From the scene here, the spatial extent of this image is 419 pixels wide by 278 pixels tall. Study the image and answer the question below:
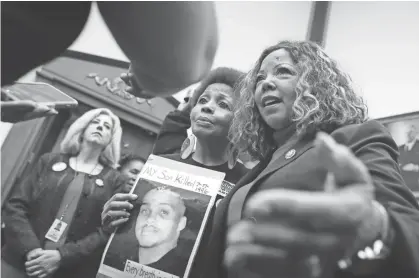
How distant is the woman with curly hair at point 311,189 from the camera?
0.82ft

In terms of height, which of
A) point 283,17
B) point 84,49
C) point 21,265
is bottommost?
point 21,265

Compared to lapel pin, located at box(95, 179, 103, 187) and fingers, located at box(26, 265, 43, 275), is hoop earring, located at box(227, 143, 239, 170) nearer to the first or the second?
lapel pin, located at box(95, 179, 103, 187)

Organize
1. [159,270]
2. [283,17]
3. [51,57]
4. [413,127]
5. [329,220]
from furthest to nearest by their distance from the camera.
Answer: [283,17] → [413,127] → [51,57] → [159,270] → [329,220]

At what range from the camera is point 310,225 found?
0.25 m

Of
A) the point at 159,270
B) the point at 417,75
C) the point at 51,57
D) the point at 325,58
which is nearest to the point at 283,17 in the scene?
the point at 417,75

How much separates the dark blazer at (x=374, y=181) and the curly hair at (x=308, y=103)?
45mm

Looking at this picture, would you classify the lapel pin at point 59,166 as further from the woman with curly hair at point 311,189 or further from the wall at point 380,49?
the wall at point 380,49

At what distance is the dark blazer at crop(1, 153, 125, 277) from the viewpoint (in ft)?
2.64

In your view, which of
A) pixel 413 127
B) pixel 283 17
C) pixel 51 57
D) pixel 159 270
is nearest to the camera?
pixel 159 270

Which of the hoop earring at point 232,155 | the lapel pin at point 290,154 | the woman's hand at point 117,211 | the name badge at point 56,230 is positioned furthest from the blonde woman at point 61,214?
the lapel pin at point 290,154

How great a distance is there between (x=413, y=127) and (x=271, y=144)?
1.50 ft

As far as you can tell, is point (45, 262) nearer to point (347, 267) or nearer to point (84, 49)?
point (84, 49)

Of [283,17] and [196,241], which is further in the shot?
[283,17]

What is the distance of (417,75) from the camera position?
902 mm
